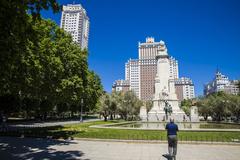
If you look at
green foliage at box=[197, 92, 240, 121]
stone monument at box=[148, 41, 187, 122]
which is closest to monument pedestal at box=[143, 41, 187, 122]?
stone monument at box=[148, 41, 187, 122]

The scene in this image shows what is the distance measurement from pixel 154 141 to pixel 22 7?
49.7ft

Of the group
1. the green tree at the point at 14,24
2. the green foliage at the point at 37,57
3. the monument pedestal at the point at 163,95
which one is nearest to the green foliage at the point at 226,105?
the monument pedestal at the point at 163,95

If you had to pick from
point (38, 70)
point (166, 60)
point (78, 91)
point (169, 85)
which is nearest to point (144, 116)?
point (169, 85)

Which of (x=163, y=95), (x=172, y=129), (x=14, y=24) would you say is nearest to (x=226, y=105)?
(x=163, y=95)

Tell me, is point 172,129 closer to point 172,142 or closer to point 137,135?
point 172,142

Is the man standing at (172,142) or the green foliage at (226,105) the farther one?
the green foliage at (226,105)

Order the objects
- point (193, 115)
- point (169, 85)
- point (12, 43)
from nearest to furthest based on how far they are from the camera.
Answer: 1. point (12, 43)
2. point (193, 115)
3. point (169, 85)

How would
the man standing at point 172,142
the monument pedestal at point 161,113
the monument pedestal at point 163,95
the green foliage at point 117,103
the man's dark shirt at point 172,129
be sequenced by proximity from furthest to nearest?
the monument pedestal at point 163,95
the monument pedestal at point 161,113
the green foliage at point 117,103
the man's dark shirt at point 172,129
the man standing at point 172,142

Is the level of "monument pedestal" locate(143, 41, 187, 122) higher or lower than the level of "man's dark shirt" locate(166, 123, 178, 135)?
higher

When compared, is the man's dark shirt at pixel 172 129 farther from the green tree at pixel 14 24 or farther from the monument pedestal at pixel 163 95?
the monument pedestal at pixel 163 95

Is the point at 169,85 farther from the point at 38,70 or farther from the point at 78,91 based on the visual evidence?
the point at 38,70

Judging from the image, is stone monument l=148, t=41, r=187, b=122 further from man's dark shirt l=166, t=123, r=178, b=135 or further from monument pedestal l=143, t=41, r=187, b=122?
man's dark shirt l=166, t=123, r=178, b=135

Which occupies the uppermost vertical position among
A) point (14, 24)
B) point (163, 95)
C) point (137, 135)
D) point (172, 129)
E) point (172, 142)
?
point (163, 95)

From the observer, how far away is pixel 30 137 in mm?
23156
